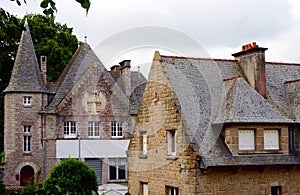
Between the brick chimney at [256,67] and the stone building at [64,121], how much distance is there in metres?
14.9

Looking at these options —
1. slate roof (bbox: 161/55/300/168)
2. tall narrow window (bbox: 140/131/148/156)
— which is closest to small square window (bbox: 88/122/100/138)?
tall narrow window (bbox: 140/131/148/156)

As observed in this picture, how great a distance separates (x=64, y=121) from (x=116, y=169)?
14.9 feet

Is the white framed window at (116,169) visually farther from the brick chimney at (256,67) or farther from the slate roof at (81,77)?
the brick chimney at (256,67)

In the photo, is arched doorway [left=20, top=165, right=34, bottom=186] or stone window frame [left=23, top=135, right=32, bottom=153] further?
arched doorway [left=20, top=165, right=34, bottom=186]

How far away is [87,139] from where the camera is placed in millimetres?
30312

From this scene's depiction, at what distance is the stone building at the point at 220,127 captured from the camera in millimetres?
14289

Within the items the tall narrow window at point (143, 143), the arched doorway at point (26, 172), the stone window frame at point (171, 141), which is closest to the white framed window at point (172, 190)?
the stone window frame at point (171, 141)

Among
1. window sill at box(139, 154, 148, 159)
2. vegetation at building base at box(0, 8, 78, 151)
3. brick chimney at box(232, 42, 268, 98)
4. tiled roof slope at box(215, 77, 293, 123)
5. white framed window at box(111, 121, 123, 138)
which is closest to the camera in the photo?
tiled roof slope at box(215, 77, 293, 123)

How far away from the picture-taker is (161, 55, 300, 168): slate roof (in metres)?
14.4

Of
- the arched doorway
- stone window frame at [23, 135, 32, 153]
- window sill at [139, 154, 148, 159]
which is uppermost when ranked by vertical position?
stone window frame at [23, 135, 32, 153]

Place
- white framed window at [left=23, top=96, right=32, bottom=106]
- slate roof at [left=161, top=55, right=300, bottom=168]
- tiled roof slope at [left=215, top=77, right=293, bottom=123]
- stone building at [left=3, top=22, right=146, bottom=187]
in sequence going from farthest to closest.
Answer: white framed window at [left=23, top=96, right=32, bottom=106] < stone building at [left=3, top=22, right=146, bottom=187] < tiled roof slope at [left=215, top=77, right=293, bottom=123] < slate roof at [left=161, top=55, right=300, bottom=168]

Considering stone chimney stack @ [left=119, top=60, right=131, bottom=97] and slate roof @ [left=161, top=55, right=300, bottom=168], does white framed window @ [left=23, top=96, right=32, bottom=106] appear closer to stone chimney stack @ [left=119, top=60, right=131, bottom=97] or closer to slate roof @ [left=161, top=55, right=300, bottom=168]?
stone chimney stack @ [left=119, top=60, right=131, bottom=97]

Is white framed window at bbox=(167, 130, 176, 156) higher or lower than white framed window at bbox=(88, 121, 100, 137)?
lower

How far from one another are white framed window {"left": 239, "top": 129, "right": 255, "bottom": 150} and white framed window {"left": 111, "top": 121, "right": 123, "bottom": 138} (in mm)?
17082
